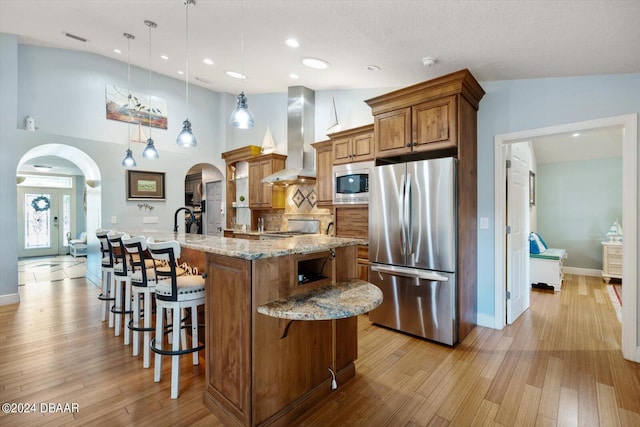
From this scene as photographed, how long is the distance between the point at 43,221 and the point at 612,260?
1390 cm

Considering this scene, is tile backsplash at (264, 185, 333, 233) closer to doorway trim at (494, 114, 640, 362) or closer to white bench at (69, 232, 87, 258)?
doorway trim at (494, 114, 640, 362)

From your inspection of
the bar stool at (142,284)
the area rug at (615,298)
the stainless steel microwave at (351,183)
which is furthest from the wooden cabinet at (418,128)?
the area rug at (615,298)

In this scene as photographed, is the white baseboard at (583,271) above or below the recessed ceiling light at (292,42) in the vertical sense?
below

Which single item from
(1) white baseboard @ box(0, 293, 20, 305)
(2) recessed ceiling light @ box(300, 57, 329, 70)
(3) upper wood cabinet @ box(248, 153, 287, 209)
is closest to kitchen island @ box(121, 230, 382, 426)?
(2) recessed ceiling light @ box(300, 57, 329, 70)

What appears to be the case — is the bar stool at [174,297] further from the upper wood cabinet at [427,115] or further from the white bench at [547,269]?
the white bench at [547,269]

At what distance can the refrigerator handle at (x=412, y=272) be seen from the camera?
288cm

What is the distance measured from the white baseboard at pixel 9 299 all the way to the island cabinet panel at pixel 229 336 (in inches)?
169

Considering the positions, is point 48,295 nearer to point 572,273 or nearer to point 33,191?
point 33,191

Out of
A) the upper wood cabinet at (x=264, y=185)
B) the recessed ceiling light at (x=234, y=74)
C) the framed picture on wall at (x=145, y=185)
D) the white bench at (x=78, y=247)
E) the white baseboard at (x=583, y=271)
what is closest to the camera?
the recessed ceiling light at (x=234, y=74)

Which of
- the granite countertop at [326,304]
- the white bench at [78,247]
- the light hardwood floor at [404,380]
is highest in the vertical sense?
the granite countertop at [326,304]

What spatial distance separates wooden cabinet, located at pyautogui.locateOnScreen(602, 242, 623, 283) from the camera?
5.10 metres

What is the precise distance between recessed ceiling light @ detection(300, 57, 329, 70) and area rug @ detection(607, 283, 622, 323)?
4.75 meters

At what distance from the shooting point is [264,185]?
5750mm

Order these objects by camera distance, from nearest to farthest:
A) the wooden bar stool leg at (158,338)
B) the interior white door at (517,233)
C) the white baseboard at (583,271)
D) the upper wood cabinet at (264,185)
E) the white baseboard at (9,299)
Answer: the wooden bar stool leg at (158,338) → the interior white door at (517,233) → the white baseboard at (9,299) → the upper wood cabinet at (264,185) → the white baseboard at (583,271)
